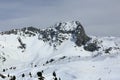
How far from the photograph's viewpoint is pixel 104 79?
197 m

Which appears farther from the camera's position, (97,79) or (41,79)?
(97,79)

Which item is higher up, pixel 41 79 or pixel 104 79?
pixel 41 79

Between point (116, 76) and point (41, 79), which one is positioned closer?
point (41, 79)

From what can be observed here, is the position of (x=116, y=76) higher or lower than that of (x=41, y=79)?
lower

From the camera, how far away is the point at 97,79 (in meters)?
197

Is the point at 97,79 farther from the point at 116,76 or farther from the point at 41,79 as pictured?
the point at 41,79

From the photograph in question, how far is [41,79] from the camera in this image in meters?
53.7

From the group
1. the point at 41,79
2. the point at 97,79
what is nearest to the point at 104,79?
the point at 97,79

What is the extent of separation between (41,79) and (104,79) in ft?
480

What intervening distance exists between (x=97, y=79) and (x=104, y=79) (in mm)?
3808

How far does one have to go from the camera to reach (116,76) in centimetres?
19800

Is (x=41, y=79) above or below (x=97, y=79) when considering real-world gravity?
above

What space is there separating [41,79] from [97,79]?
479 ft

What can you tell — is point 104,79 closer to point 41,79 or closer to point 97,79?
point 97,79
